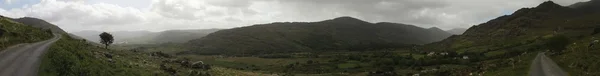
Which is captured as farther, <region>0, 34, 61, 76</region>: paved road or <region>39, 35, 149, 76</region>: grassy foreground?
<region>39, 35, 149, 76</region>: grassy foreground

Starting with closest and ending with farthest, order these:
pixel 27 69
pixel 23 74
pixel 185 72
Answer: pixel 23 74 < pixel 27 69 < pixel 185 72

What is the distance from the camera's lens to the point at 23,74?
37.5 m

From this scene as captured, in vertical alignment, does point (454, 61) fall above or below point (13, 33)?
below

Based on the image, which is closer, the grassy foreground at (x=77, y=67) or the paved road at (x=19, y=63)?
the paved road at (x=19, y=63)

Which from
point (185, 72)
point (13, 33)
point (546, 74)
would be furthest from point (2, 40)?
point (546, 74)

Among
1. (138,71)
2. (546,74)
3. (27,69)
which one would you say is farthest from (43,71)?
(546,74)

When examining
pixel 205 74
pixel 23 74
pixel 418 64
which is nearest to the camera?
pixel 23 74

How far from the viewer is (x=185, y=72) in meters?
62.9

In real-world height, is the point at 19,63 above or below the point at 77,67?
above

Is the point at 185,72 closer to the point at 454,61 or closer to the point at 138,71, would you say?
the point at 138,71

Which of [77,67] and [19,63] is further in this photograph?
[19,63]

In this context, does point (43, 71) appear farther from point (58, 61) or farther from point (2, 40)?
point (2, 40)

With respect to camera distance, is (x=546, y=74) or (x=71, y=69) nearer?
(x=71, y=69)

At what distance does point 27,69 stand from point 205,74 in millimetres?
22209
